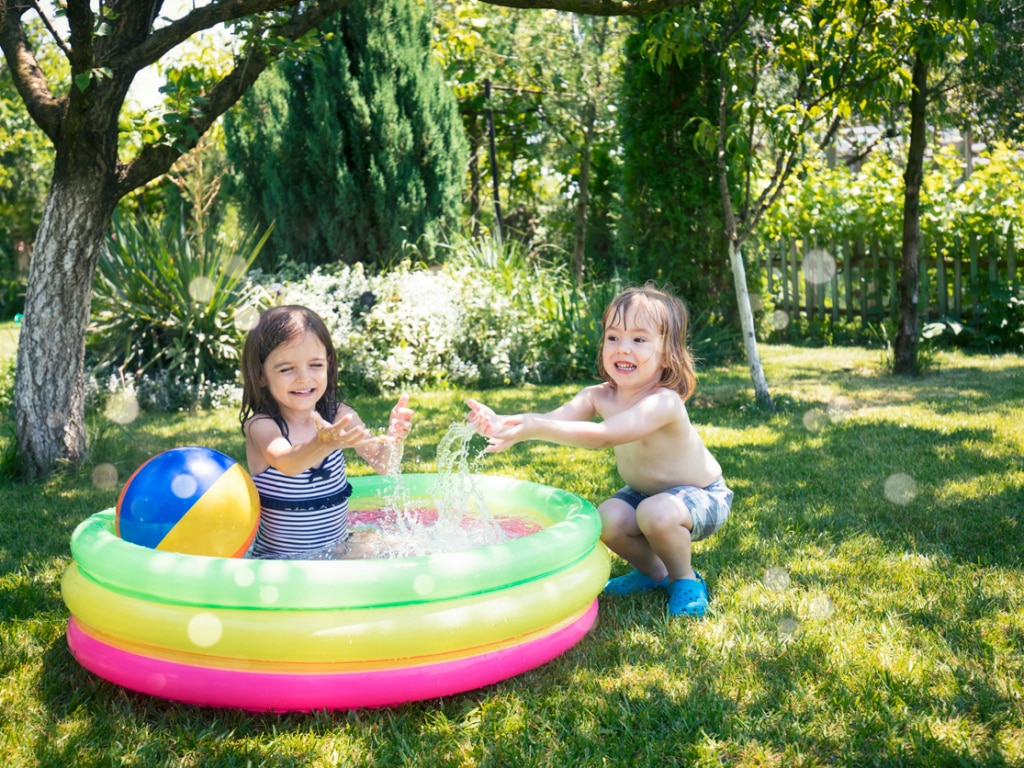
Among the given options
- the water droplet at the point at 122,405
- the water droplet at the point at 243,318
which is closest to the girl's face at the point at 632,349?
the water droplet at the point at 122,405

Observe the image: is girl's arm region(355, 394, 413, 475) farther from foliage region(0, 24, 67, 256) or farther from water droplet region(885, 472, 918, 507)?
foliage region(0, 24, 67, 256)

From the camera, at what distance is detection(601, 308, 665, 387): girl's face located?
10.9ft

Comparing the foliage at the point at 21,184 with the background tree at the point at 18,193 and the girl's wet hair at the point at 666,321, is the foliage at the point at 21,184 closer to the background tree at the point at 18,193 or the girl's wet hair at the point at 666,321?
the background tree at the point at 18,193

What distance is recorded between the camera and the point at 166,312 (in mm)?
8070

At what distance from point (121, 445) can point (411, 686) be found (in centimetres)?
405

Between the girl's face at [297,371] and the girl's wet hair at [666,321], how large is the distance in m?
1.06

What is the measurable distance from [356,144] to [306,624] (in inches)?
339

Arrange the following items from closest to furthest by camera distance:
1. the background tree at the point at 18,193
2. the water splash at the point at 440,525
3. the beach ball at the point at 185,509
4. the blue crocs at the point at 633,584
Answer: the beach ball at the point at 185,509 → the blue crocs at the point at 633,584 → the water splash at the point at 440,525 → the background tree at the point at 18,193

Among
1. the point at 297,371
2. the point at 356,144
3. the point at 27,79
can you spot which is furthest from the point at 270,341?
the point at 356,144

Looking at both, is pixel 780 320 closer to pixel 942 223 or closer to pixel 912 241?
pixel 942 223

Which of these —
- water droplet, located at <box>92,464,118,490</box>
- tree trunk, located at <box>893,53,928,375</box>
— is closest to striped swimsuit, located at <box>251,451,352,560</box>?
water droplet, located at <box>92,464,118,490</box>

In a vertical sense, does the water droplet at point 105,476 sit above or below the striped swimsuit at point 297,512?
below

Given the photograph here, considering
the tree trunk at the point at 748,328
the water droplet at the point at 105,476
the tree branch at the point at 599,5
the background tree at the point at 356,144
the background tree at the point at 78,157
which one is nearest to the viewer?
the tree branch at the point at 599,5

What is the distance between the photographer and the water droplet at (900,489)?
171 inches
